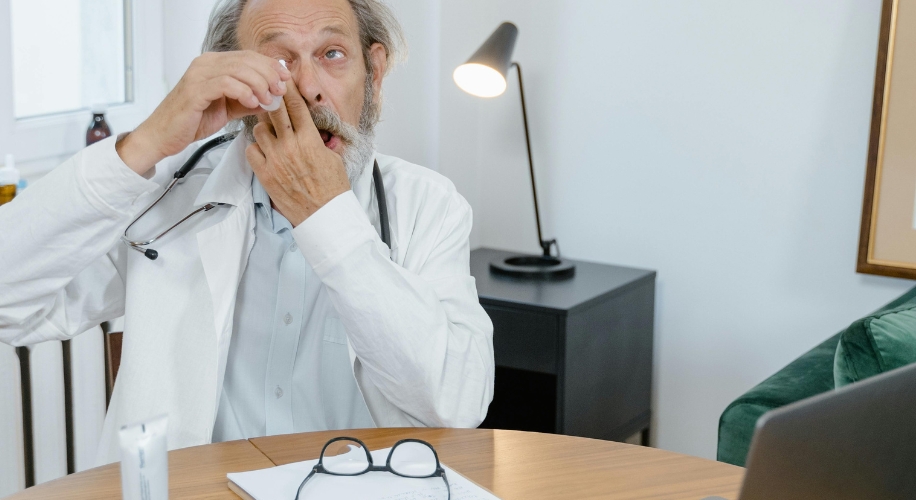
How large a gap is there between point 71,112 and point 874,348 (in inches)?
66.8

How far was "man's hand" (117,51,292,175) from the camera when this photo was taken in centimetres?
120

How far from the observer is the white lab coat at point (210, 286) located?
120 centimetres

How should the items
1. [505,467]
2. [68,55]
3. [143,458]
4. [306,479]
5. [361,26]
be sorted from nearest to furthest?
1. [143,458]
2. [306,479]
3. [505,467]
4. [361,26]
5. [68,55]

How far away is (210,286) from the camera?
131 centimetres

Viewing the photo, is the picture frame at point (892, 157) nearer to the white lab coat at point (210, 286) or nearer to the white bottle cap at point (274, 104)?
the white lab coat at point (210, 286)

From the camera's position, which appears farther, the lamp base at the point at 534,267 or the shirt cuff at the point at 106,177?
the lamp base at the point at 534,267

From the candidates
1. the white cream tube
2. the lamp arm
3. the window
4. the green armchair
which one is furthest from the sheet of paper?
the lamp arm

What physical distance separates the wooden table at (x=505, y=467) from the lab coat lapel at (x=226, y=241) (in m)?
0.25

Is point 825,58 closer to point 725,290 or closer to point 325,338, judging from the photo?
point 725,290

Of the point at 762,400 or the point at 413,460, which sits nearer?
the point at 413,460

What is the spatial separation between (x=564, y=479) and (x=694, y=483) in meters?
0.14

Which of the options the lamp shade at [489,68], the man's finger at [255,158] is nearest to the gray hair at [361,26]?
the man's finger at [255,158]

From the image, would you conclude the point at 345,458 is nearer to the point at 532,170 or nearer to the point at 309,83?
the point at 309,83

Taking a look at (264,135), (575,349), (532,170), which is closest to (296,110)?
(264,135)
